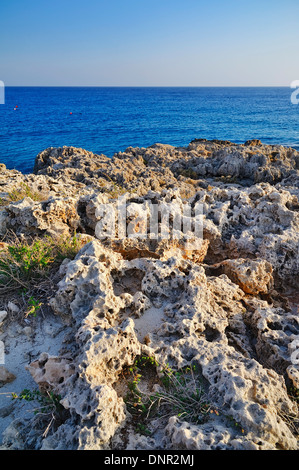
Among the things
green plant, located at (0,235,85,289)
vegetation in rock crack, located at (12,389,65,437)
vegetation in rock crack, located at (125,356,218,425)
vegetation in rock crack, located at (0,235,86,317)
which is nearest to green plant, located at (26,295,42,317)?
vegetation in rock crack, located at (0,235,86,317)

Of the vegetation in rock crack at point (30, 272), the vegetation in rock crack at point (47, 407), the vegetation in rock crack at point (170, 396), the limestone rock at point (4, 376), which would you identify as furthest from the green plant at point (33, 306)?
the vegetation in rock crack at point (170, 396)

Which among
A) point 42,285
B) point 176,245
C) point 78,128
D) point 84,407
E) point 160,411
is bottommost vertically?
point 160,411

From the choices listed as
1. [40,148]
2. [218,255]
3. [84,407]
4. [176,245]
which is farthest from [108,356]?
[40,148]

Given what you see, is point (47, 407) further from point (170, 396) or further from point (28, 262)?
point (28, 262)

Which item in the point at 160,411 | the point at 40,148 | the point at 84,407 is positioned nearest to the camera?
→ the point at 84,407

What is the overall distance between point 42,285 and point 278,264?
3.21 m

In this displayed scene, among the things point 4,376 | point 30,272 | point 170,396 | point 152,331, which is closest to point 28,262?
point 30,272

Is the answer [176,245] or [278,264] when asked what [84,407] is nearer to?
[176,245]

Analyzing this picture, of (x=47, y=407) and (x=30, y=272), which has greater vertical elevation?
(x=30, y=272)

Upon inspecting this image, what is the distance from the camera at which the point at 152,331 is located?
3154 millimetres

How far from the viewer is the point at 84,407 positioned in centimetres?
222

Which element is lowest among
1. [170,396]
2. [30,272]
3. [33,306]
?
[170,396]

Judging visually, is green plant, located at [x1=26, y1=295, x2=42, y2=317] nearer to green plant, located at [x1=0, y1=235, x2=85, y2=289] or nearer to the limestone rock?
green plant, located at [x1=0, y1=235, x2=85, y2=289]

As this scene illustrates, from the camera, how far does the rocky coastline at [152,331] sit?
221 centimetres
